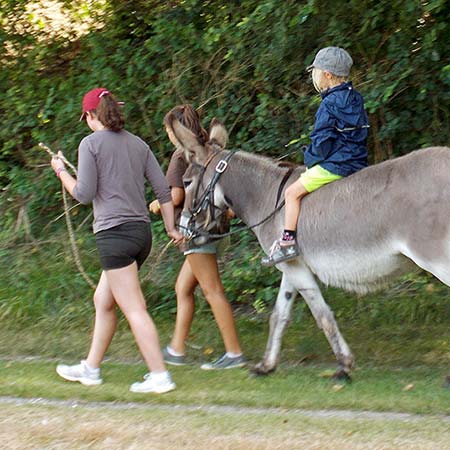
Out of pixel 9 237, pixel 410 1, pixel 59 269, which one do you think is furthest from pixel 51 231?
pixel 410 1

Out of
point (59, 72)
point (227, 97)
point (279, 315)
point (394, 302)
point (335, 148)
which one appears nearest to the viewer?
point (335, 148)

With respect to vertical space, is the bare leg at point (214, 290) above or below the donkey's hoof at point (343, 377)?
above

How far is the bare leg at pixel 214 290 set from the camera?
766 cm

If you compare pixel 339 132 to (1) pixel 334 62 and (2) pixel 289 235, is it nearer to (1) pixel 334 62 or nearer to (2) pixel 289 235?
(1) pixel 334 62

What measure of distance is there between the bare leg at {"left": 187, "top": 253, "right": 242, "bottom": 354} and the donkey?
0.31 m

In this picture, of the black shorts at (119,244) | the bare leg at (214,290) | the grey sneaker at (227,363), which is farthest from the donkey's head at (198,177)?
the grey sneaker at (227,363)

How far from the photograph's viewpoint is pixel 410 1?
8.70 meters

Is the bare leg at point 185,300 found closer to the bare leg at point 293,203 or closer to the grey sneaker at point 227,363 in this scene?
the grey sneaker at point 227,363

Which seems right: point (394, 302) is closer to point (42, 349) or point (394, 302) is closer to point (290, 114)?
point (290, 114)

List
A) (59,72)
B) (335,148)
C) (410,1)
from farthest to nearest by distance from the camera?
1. (59,72)
2. (410,1)
3. (335,148)

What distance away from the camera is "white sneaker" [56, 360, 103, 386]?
7.24 metres

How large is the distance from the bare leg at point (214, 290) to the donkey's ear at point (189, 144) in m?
0.77

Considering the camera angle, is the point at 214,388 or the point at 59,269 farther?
the point at 59,269

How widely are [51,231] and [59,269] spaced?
4.11ft
